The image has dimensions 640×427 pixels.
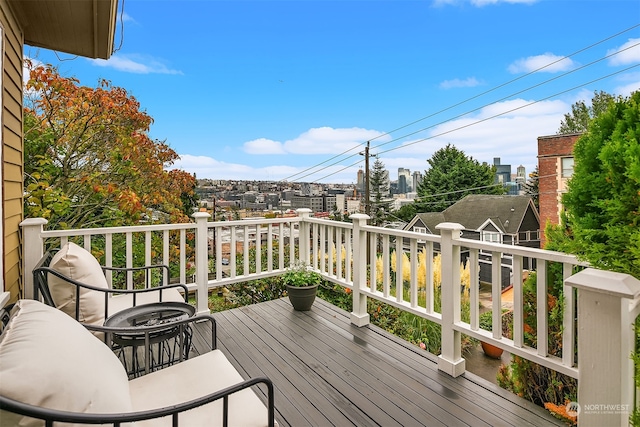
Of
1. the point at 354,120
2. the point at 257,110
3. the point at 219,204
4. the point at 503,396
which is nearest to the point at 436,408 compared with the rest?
the point at 503,396

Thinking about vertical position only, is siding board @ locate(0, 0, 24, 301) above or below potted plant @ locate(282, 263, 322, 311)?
above

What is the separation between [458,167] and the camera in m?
12.3

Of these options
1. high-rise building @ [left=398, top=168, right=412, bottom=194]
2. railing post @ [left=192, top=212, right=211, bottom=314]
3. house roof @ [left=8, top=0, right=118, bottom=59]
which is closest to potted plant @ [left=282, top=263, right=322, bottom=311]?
railing post @ [left=192, top=212, right=211, bottom=314]

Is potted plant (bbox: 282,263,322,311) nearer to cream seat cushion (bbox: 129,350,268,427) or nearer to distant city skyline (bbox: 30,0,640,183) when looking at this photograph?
cream seat cushion (bbox: 129,350,268,427)

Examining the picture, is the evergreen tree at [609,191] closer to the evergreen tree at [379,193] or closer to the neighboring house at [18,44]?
the neighboring house at [18,44]

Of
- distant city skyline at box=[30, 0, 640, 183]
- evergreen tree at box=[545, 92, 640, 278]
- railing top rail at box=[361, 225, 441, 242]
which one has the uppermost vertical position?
distant city skyline at box=[30, 0, 640, 183]

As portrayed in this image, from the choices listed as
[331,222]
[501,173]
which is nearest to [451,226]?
[331,222]

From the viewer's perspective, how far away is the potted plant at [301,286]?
370 centimetres

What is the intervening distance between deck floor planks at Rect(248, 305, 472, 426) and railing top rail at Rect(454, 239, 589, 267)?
1.03 m

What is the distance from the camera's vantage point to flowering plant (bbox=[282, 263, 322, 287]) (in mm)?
3766

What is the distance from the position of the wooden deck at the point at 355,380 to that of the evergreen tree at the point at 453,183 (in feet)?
27.1

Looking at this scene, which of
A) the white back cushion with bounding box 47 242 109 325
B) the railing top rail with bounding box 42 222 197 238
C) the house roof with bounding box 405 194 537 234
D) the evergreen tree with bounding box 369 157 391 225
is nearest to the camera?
the white back cushion with bounding box 47 242 109 325

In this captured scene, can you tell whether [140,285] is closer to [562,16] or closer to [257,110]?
[257,110]

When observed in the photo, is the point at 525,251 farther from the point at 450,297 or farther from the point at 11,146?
the point at 11,146
